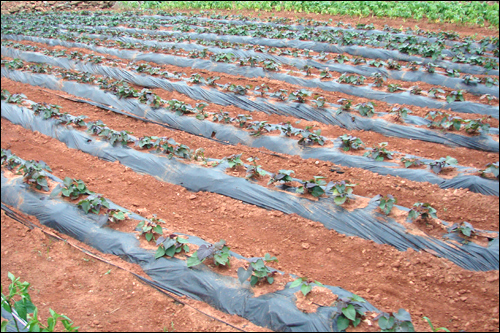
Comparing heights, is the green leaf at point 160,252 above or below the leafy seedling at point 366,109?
below

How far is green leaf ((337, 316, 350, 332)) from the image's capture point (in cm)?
269

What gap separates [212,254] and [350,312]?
141 centimetres

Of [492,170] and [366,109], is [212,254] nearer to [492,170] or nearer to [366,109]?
[492,170]

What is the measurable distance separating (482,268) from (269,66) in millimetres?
7117

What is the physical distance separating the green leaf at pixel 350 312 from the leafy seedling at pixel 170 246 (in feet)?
5.50

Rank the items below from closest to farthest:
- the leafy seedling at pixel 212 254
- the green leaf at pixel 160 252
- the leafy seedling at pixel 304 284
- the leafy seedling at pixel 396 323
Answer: the leafy seedling at pixel 396 323, the leafy seedling at pixel 304 284, the leafy seedling at pixel 212 254, the green leaf at pixel 160 252

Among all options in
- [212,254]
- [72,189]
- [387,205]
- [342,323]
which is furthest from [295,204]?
[72,189]

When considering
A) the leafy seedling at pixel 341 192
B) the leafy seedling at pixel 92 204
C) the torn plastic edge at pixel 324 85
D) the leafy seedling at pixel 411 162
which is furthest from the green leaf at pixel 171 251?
the torn plastic edge at pixel 324 85

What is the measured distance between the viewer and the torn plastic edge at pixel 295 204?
11.6 feet

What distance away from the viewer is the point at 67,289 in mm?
3465

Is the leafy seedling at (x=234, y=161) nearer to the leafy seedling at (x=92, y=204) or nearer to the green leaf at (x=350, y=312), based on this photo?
the leafy seedling at (x=92, y=204)

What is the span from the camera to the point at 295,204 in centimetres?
428

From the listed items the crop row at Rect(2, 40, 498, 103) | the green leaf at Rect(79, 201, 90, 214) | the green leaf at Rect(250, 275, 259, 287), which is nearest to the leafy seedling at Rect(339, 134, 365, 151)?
the crop row at Rect(2, 40, 498, 103)

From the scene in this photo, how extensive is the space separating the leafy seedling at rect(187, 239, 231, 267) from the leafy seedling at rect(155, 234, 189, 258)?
0.22 m
